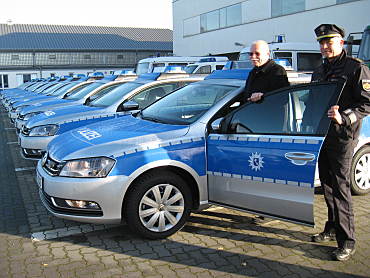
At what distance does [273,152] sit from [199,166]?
804 mm

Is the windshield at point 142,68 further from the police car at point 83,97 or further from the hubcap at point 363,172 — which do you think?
the hubcap at point 363,172

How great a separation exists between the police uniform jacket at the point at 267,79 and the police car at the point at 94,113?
2.67 meters

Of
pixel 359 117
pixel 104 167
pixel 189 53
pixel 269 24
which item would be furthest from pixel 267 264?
pixel 189 53

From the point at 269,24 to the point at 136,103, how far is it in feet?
74.5

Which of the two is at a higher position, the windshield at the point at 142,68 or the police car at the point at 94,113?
the windshield at the point at 142,68

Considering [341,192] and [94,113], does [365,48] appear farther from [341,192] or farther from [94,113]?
[341,192]

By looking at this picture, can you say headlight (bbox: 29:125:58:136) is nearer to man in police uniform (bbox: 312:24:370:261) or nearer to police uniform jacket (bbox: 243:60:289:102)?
police uniform jacket (bbox: 243:60:289:102)

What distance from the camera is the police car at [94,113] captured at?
6766mm

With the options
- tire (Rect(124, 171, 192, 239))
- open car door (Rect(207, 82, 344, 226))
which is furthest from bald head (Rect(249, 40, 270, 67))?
tire (Rect(124, 171, 192, 239))

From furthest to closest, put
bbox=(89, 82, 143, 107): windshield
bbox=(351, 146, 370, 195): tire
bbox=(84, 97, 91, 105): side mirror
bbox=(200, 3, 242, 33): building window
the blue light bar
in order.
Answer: bbox=(200, 3, 242, 33): building window
bbox=(84, 97, 91, 105): side mirror
bbox=(89, 82, 143, 107): windshield
bbox=(351, 146, 370, 195): tire
the blue light bar

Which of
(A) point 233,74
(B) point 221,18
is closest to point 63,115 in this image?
(A) point 233,74

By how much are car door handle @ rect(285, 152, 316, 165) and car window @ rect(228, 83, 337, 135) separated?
0.70ft

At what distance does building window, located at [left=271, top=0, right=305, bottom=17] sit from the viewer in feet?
80.2

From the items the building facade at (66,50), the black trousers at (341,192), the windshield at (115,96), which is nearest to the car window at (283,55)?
the windshield at (115,96)
